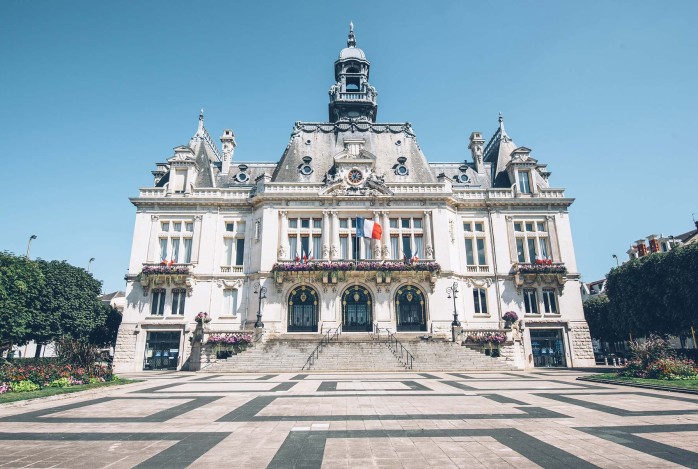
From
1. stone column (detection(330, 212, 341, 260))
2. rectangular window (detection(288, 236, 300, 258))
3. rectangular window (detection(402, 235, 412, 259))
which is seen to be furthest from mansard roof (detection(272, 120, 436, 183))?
rectangular window (detection(288, 236, 300, 258))

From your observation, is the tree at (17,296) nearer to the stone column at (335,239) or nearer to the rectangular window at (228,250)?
the rectangular window at (228,250)

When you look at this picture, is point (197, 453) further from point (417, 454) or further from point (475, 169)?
point (475, 169)

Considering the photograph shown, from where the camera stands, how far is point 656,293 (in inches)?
1228

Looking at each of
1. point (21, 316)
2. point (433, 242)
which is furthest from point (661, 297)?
point (21, 316)

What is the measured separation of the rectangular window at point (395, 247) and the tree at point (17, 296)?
31878 mm

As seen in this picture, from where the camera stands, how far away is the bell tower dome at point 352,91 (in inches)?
1918

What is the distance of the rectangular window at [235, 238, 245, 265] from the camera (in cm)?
3991

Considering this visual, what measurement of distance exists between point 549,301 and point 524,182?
41.8 feet

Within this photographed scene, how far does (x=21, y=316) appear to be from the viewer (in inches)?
1276

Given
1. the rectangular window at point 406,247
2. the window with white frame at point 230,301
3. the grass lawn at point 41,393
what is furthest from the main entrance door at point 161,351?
the rectangular window at point 406,247

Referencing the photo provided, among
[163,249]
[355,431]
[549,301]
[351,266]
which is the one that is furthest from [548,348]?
[163,249]

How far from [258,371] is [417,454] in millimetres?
24000

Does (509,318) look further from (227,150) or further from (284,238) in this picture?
(227,150)

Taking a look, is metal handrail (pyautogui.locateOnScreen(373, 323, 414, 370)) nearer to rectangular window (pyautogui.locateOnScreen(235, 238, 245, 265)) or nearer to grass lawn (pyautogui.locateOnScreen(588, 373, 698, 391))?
grass lawn (pyautogui.locateOnScreen(588, 373, 698, 391))
